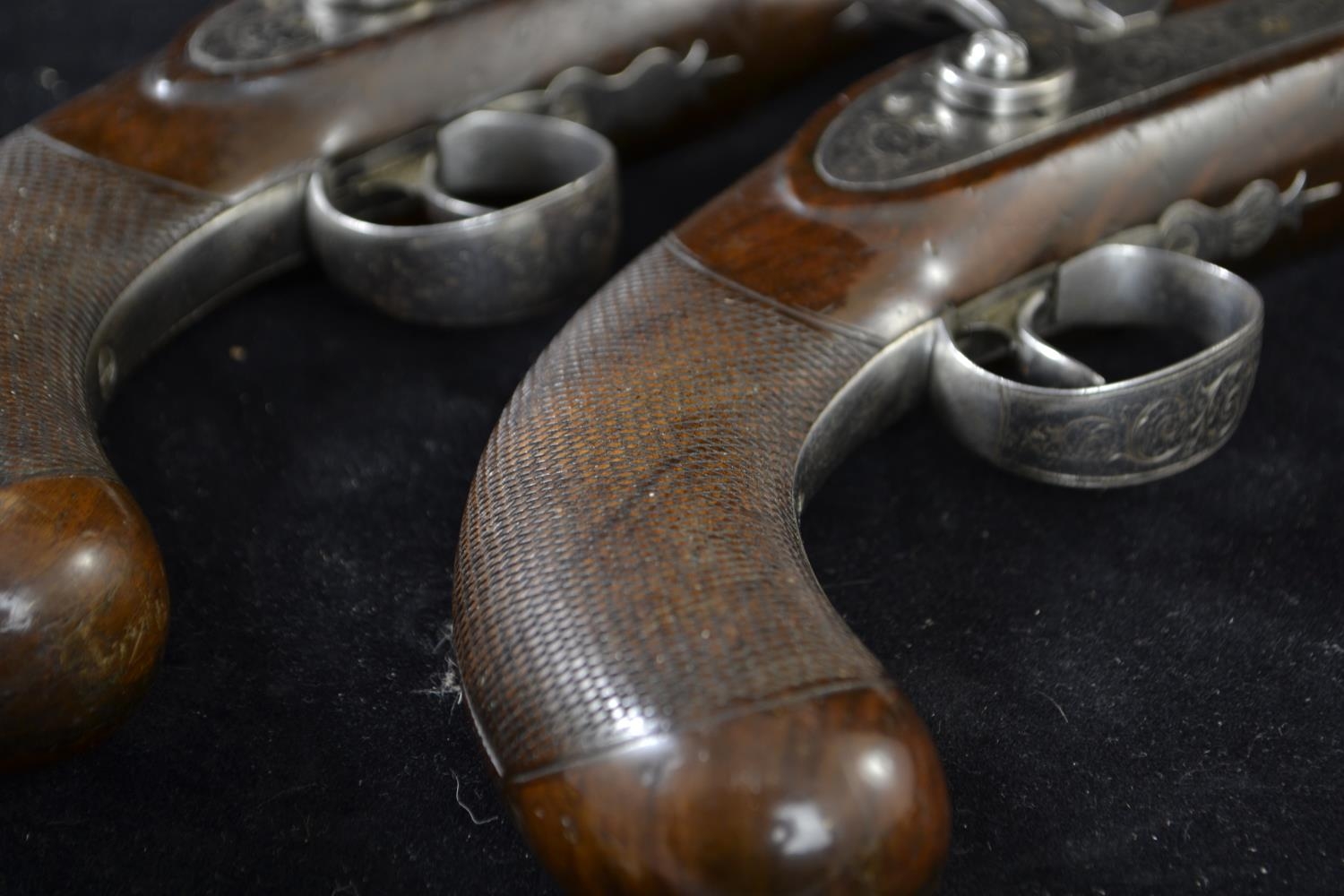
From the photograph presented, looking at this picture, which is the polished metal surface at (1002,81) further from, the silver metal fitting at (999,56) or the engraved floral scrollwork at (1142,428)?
the engraved floral scrollwork at (1142,428)

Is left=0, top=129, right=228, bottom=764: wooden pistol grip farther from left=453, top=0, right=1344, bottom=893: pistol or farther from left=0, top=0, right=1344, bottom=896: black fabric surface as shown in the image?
left=453, top=0, right=1344, bottom=893: pistol

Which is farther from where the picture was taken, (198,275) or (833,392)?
(198,275)

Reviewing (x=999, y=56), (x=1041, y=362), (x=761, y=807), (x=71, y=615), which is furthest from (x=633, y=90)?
(x=761, y=807)

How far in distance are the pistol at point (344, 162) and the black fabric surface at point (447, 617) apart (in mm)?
129

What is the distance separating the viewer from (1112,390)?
156cm

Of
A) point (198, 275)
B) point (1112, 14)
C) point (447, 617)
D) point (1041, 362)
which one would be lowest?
point (447, 617)

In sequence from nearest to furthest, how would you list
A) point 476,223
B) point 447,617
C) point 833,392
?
point 833,392 → point 447,617 → point 476,223

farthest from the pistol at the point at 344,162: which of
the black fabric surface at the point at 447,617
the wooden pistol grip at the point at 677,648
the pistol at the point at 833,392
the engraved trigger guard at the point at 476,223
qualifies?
the wooden pistol grip at the point at 677,648

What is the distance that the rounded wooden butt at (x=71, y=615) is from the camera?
126 cm

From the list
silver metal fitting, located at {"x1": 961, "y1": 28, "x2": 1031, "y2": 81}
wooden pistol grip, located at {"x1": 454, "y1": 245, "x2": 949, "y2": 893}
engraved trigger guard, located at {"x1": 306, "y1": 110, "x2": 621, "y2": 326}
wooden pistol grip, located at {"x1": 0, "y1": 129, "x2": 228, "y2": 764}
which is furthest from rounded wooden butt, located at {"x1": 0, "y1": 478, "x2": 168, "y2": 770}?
silver metal fitting, located at {"x1": 961, "y1": 28, "x2": 1031, "y2": 81}

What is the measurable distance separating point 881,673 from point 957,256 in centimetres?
59

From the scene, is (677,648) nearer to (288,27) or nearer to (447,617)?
(447,617)

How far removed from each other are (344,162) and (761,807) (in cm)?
115

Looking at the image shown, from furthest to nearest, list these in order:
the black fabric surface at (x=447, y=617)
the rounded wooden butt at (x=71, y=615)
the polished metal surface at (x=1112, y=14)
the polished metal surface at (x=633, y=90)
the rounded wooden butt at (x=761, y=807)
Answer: the polished metal surface at (x=633, y=90) < the polished metal surface at (x=1112, y=14) < the black fabric surface at (x=447, y=617) < the rounded wooden butt at (x=71, y=615) < the rounded wooden butt at (x=761, y=807)
